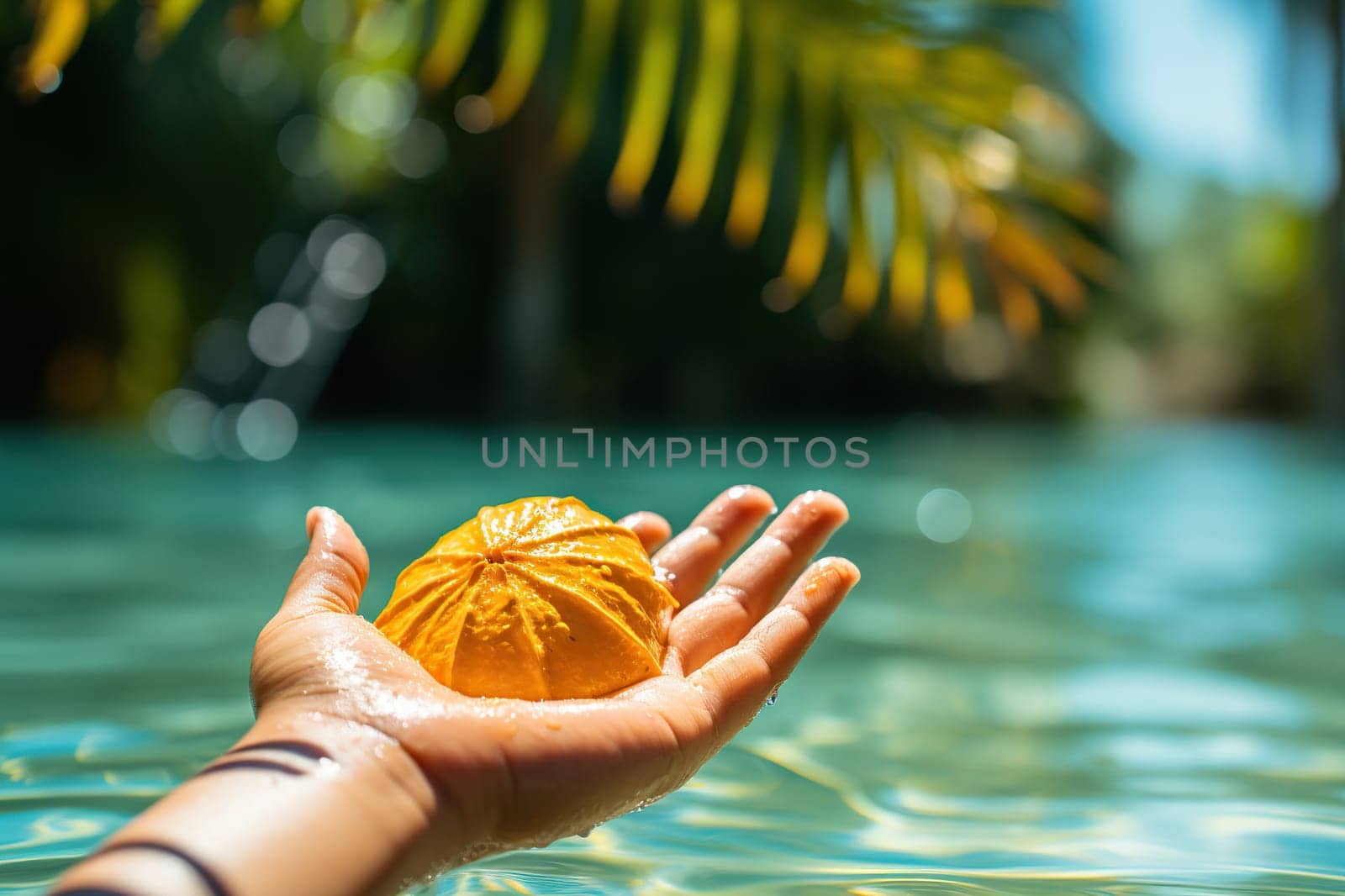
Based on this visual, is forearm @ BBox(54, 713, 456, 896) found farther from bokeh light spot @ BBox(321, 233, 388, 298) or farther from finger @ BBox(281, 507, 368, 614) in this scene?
bokeh light spot @ BBox(321, 233, 388, 298)

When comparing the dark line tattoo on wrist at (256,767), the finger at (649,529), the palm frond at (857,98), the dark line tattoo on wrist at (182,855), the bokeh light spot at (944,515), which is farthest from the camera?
the bokeh light spot at (944,515)

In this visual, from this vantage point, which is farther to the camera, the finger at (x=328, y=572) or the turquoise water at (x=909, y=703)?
the turquoise water at (x=909, y=703)

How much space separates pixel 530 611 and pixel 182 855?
0.62 m

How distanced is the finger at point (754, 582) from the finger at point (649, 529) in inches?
11.9

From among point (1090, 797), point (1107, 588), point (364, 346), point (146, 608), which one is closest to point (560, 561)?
point (1090, 797)

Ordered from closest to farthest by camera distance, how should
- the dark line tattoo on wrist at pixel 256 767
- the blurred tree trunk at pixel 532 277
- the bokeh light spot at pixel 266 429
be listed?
the dark line tattoo on wrist at pixel 256 767 < the bokeh light spot at pixel 266 429 < the blurred tree trunk at pixel 532 277

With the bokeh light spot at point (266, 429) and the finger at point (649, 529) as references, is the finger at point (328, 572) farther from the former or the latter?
the bokeh light spot at point (266, 429)

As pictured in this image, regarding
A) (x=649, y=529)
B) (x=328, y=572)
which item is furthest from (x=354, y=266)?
(x=328, y=572)

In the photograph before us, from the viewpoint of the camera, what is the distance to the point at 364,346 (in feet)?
60.1

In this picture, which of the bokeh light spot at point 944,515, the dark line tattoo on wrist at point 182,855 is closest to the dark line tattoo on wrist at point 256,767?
the dark line tattoo on wrist at point 182,855

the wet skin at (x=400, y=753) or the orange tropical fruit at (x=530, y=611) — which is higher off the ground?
the orange tropical fruit at (x=530, y=611)

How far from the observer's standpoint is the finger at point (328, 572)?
188 cm

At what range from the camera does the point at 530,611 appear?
70.0 inches

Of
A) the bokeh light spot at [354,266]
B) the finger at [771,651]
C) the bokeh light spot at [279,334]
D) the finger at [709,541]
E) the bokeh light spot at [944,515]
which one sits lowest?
the finger at [771,651]
